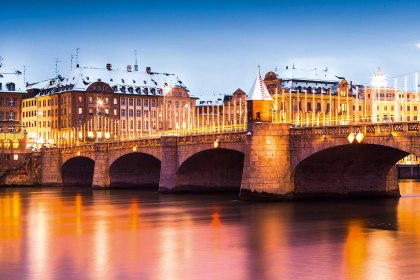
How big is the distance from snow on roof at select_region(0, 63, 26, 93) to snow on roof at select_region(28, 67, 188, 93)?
34.8 feet

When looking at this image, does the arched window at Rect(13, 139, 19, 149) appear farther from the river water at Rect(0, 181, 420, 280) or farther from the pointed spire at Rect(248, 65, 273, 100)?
the pointed spire at Rect(248, 65, 273, 100)

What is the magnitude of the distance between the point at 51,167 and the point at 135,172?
23587 millimetres

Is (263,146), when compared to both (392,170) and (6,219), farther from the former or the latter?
(6,219)

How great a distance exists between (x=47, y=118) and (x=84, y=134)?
21.1 metres

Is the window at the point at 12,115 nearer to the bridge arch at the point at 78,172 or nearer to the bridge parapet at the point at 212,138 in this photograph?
the bridge arch at the point at 78,172

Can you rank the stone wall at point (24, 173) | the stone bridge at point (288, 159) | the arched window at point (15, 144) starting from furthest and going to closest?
the arched window at point (15, 144), the stone wall at point (24, 173), the stone bridge at point (288, 159)

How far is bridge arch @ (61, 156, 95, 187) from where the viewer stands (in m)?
134

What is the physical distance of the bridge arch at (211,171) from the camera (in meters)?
90.6

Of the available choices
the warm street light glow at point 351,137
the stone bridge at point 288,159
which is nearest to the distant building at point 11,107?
the stone bridge at point 288,159

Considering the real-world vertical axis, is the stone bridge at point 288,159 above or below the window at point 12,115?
below

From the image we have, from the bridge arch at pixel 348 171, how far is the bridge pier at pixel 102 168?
45.6 m

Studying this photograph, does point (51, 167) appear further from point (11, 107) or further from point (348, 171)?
point (348, 171)

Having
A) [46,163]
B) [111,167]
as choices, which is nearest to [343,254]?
[111,167]

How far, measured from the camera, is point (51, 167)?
13500cm
